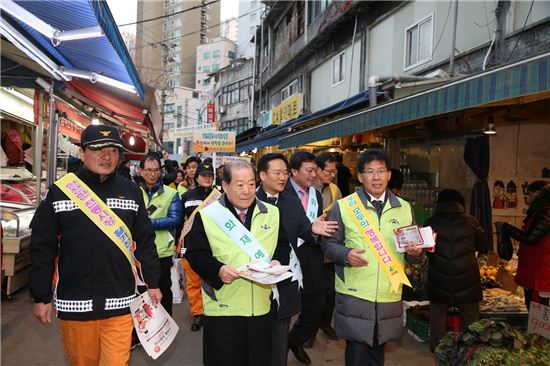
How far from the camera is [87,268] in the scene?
9.98 feet

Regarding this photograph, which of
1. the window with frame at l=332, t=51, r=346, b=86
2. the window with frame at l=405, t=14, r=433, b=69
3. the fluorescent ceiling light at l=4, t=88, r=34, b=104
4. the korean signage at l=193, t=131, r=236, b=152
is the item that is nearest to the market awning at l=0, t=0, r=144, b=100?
the fluorescent ceiling light at l=4, t=88, r=34, b=104

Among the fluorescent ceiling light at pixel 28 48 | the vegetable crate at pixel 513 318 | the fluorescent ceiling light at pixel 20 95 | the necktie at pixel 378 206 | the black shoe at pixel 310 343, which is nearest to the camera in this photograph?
the necktie at pixel 378 206

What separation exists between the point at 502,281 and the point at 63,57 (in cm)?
746

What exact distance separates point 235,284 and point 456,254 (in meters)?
2.61

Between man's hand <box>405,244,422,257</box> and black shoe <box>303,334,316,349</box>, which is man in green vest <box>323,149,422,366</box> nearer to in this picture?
man's hand <box>405,244,422,257</box>

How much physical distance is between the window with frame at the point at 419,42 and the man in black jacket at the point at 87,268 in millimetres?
9212

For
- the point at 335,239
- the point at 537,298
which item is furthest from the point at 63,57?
the point at 537,298

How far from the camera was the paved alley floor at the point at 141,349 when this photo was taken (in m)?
4.63

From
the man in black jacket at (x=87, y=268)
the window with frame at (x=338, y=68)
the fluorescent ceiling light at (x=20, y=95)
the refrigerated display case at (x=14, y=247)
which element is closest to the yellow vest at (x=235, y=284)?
the man in black jacket at (x=87, y=268)

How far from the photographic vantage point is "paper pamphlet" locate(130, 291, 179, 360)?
3234 mm

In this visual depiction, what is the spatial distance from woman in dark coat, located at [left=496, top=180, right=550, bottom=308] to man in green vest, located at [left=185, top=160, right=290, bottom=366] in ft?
10.9

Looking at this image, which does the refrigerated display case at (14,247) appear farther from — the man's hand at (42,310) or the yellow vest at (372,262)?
the yellow vest at (372,262)

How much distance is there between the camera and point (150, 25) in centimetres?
6794

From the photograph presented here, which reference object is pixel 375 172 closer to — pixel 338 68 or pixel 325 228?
pixel 325 228
